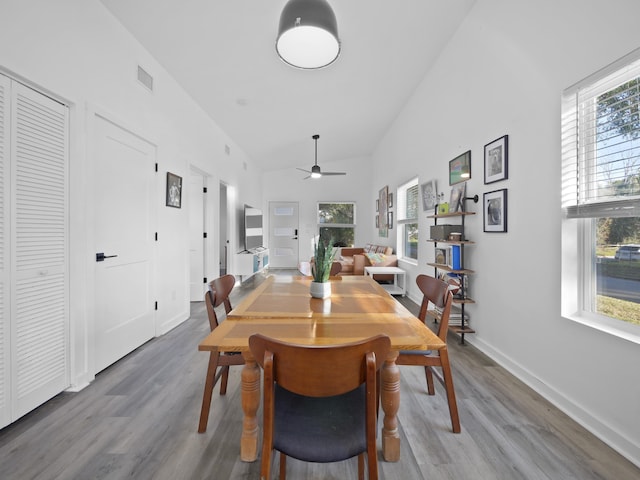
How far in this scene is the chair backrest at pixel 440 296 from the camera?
1604 mm

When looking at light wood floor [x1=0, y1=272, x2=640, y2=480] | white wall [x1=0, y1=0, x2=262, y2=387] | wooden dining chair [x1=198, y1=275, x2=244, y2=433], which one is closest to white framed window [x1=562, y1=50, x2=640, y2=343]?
light wood floor [x1=0, y1=272, x2=640, y2=480]

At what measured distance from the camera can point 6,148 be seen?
5.32ft

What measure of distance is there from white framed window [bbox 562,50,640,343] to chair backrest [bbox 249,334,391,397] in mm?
1574

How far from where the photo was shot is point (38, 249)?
1.82m

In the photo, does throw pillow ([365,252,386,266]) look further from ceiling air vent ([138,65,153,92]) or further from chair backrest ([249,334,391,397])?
chair backrest ([249,334,391,397])

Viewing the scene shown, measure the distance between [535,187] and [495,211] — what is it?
0.48 metres

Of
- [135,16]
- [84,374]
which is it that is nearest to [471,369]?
[84,374]

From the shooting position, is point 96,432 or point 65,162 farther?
point 65,162

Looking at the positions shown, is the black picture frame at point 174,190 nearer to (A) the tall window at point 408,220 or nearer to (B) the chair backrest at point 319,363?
(B) the chair backrest at point 319,363

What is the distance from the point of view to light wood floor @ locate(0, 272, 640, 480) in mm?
1341

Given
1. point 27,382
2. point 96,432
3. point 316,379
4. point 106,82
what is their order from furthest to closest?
point 106,82 → point 27,382 → point 96,432 → point 316,379

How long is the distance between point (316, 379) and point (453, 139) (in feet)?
11.0

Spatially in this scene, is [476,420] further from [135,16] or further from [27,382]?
[135,16]

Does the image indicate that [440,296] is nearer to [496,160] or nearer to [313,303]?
[313,303]
